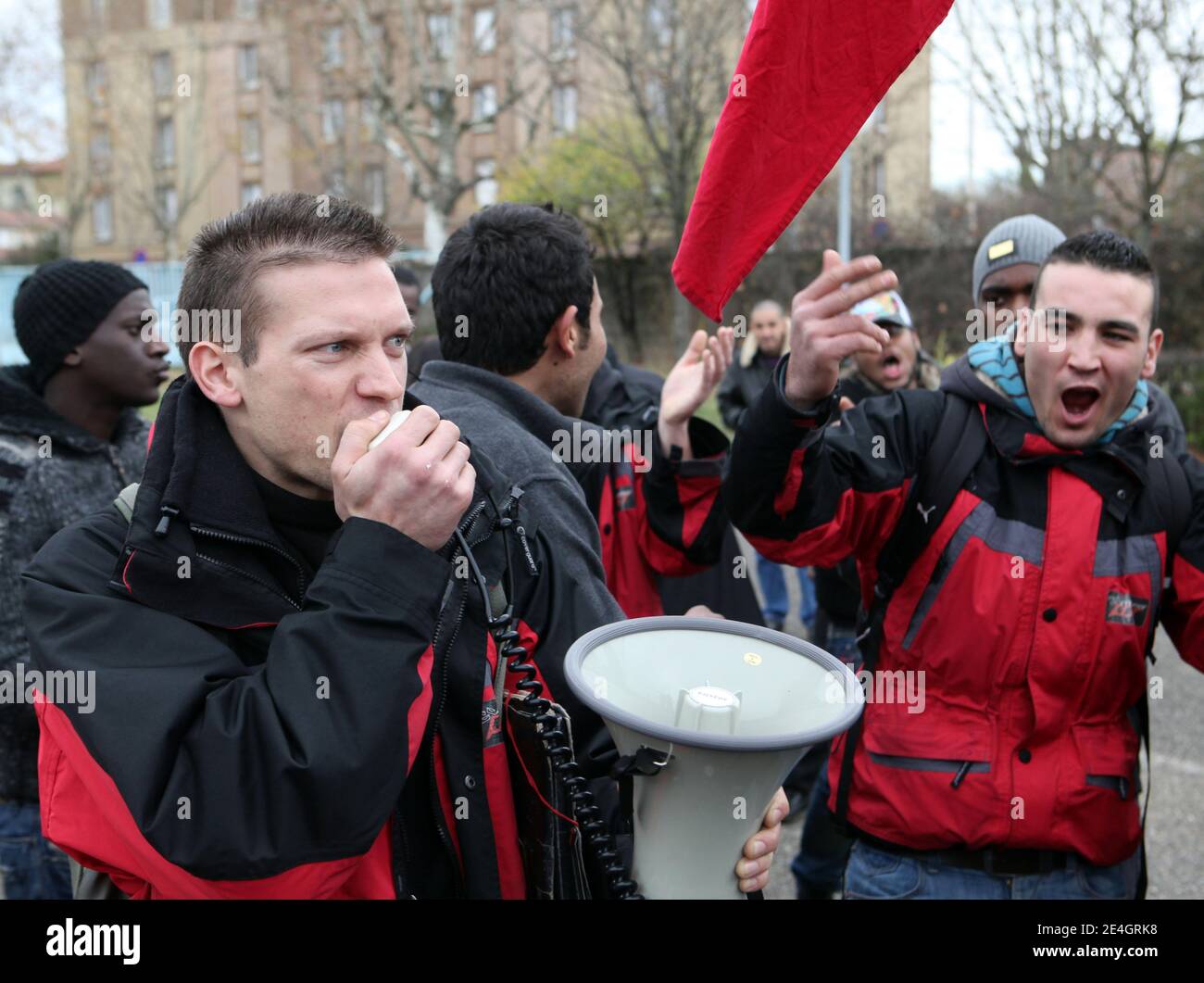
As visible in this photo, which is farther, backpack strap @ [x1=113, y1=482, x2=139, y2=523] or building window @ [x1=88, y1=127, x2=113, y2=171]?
building window @ [x1=88, y1=127, x2=113, y2=171]

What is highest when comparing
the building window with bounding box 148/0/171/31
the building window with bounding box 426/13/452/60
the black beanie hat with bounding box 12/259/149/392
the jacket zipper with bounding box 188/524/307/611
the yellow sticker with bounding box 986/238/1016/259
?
the building window with bounding box 148/0/171/31

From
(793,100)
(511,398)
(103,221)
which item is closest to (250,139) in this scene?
(103,221)

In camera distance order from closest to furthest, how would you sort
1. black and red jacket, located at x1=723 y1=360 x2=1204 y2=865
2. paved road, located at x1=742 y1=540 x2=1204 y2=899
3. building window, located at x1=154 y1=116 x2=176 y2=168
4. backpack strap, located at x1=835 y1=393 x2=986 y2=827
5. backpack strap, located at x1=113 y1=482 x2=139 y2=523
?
backpack strap, located at x1=113 y1=482 x2=139 y2=523
black and red jacket, located at x1=723 y1=360 x2=1204 y2=865
backpack strap, located at x1=835 y1=393 x2=986 y2=827
paved road, located at x1=742 y1=540 x2=1204 y2=899
building window, located at x1=154 y1=116 x2=176 y2=168

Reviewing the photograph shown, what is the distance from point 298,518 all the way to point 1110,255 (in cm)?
203

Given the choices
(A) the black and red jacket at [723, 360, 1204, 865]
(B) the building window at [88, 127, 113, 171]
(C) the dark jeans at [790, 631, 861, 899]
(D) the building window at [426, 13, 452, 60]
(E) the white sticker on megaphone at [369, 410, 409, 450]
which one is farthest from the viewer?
(B) the building window at [88, 127, 113, 171]

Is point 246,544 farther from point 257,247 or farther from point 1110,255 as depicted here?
point 1110,255

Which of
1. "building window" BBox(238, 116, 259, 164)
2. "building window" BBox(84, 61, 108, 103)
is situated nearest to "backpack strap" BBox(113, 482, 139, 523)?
"building window" BBox(84, 61, 108, 103)

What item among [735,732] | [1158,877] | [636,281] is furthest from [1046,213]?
[735,732]

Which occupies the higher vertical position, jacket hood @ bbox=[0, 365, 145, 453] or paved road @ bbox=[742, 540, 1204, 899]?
jacket hood @ bbox=[0, 365, 145, 453]

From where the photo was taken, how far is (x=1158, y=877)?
427 cm

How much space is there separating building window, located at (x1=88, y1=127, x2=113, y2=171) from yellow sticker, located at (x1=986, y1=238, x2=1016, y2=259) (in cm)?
3675

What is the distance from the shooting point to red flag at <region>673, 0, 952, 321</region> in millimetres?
1959

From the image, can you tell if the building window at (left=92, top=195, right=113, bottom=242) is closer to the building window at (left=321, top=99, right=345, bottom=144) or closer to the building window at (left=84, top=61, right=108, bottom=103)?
the building window at (left=84, top=61, right=108, bottom=103)

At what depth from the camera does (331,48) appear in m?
32.3
